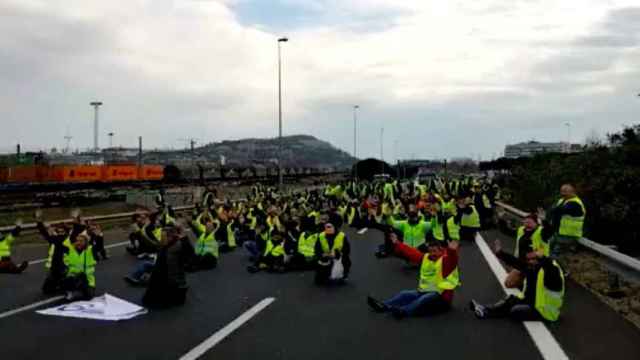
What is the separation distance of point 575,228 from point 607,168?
33.5 ft

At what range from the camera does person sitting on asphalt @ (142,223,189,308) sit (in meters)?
12.1

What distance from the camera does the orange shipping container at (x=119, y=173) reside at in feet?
203

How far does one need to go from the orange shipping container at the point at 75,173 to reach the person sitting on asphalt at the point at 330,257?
41.5 m

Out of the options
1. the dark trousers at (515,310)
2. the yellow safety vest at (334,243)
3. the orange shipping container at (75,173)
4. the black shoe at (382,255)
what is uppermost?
the orange shipping container at (75,173)

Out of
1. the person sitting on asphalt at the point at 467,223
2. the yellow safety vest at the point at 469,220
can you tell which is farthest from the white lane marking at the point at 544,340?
the yellow safety vest at the point at 469,220

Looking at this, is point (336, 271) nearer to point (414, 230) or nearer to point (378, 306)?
point (378, 306)

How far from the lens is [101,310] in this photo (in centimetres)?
1138

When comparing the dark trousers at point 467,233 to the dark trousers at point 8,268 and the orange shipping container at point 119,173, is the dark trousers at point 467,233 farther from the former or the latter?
the orange shipping container at point 119,173

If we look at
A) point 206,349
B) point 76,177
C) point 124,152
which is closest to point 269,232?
point 206,349

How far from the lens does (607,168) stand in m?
22.6

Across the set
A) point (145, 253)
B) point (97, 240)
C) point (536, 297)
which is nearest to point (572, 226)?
point (536, 297)

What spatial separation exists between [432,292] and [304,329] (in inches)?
89.7

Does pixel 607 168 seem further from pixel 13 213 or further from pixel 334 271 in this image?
pixel 13 213

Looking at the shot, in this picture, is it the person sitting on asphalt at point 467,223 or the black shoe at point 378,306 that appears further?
the person sitting on asphalt at point 467,223
